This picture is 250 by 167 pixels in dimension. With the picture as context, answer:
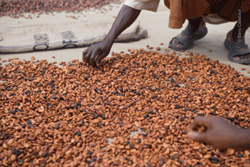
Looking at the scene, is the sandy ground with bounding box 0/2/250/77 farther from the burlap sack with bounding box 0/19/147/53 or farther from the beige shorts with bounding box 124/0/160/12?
the beige shorts with bounding box 124/0/160/12

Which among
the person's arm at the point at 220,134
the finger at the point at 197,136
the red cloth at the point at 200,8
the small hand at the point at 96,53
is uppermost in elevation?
the red cloth at the point at 200,8

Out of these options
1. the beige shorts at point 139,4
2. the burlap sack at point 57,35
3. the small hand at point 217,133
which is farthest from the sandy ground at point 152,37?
the small hand at point 217,133

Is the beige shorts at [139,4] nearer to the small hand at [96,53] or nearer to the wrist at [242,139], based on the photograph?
the small hand at [96,53]

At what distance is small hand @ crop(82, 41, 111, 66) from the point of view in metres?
1.77

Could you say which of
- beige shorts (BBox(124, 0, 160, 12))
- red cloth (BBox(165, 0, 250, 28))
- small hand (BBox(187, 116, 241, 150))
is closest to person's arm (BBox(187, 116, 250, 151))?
small hand (BBox(187, 116, 241, 150))

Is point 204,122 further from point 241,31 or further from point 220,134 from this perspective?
point 241,31

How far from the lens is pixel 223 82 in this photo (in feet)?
5.64

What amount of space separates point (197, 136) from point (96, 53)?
3.25 feet

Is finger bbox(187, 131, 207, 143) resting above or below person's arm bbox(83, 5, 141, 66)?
below

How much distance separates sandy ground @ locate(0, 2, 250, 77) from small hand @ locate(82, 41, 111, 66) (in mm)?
300

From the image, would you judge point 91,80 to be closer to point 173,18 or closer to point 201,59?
point 173,18

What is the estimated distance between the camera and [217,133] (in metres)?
1.07

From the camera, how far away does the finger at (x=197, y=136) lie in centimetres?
114

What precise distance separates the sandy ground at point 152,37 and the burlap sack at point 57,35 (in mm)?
55
